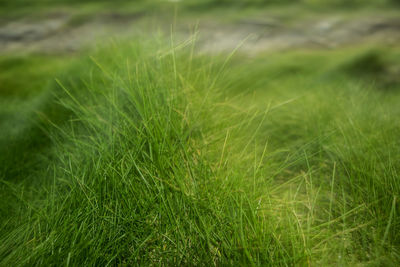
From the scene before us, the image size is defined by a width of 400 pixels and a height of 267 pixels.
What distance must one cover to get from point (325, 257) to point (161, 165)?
1.42ft

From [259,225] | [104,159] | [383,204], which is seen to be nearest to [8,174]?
[104,159]

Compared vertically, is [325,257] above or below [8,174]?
above

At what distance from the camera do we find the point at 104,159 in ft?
2.54

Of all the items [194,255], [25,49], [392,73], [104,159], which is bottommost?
[25,49]

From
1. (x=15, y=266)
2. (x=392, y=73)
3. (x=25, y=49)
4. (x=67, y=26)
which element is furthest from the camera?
(x=67, y=26)

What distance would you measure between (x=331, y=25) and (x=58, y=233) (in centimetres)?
448

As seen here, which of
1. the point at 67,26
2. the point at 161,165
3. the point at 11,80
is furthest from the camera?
the point at 67,26

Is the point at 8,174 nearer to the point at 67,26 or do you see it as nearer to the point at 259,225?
the point at 259,225

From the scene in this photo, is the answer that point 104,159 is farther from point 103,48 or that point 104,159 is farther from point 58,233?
point 103,48

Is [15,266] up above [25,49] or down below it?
above

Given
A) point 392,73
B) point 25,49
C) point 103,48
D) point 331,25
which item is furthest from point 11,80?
point 331,25

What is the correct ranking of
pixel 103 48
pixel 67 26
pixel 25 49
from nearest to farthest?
pixel 103 48
pixel 25 49
pixel 67 26

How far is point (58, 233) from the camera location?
0.66 meters

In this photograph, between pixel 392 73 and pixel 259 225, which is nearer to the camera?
pixel 259 225
